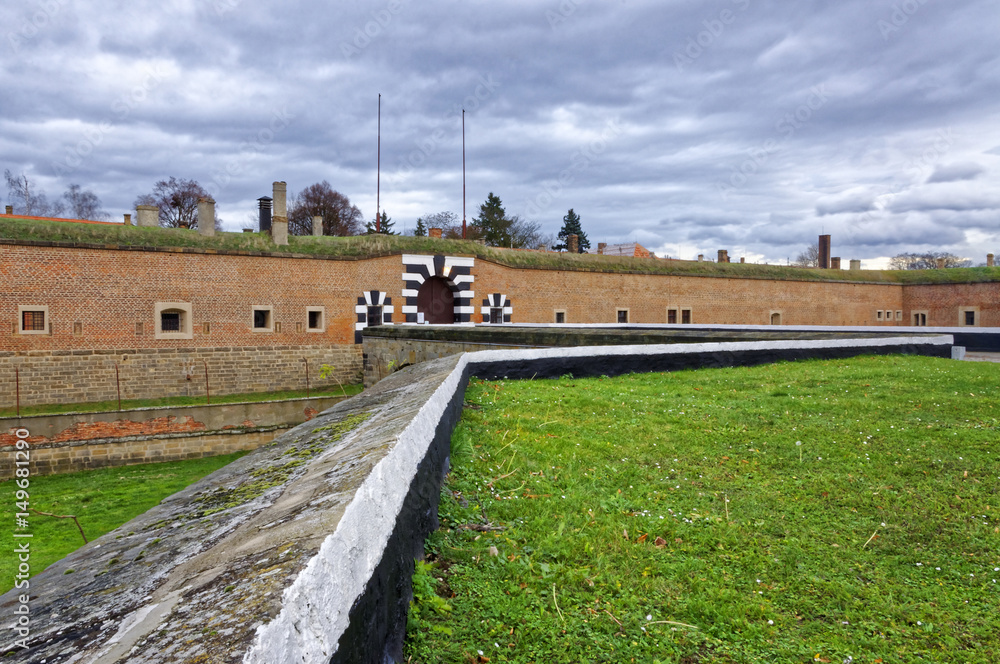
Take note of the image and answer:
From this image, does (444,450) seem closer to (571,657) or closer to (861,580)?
(571,657)

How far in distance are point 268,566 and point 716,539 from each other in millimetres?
2551

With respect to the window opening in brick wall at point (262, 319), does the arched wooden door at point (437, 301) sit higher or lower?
higher

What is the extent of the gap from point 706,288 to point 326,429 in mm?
28786

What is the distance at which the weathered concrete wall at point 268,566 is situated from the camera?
1.41m

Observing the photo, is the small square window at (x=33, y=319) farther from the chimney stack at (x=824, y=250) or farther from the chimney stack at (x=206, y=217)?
the chimney stack at (x=824, y=250)

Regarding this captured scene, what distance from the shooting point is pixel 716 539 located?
11.0 feet

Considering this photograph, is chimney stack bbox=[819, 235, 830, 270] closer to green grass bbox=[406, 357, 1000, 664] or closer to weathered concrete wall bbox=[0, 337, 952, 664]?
green grass bbox=[406, 357, 1000, 664]

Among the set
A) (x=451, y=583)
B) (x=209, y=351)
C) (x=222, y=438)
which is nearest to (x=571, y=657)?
(x=451, y=583)

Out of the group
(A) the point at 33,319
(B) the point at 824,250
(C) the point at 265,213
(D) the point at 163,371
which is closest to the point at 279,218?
(C) the point at 265,213

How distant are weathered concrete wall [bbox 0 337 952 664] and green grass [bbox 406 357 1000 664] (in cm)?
41

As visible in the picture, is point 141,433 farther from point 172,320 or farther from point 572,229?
point 572,229

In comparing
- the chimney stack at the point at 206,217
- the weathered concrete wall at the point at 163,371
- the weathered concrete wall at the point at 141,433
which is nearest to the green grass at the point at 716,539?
the weathered concrete wall at the point at 141,433

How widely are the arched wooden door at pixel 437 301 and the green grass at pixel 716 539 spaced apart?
63.3ft

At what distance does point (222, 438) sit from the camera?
17.9 meters
